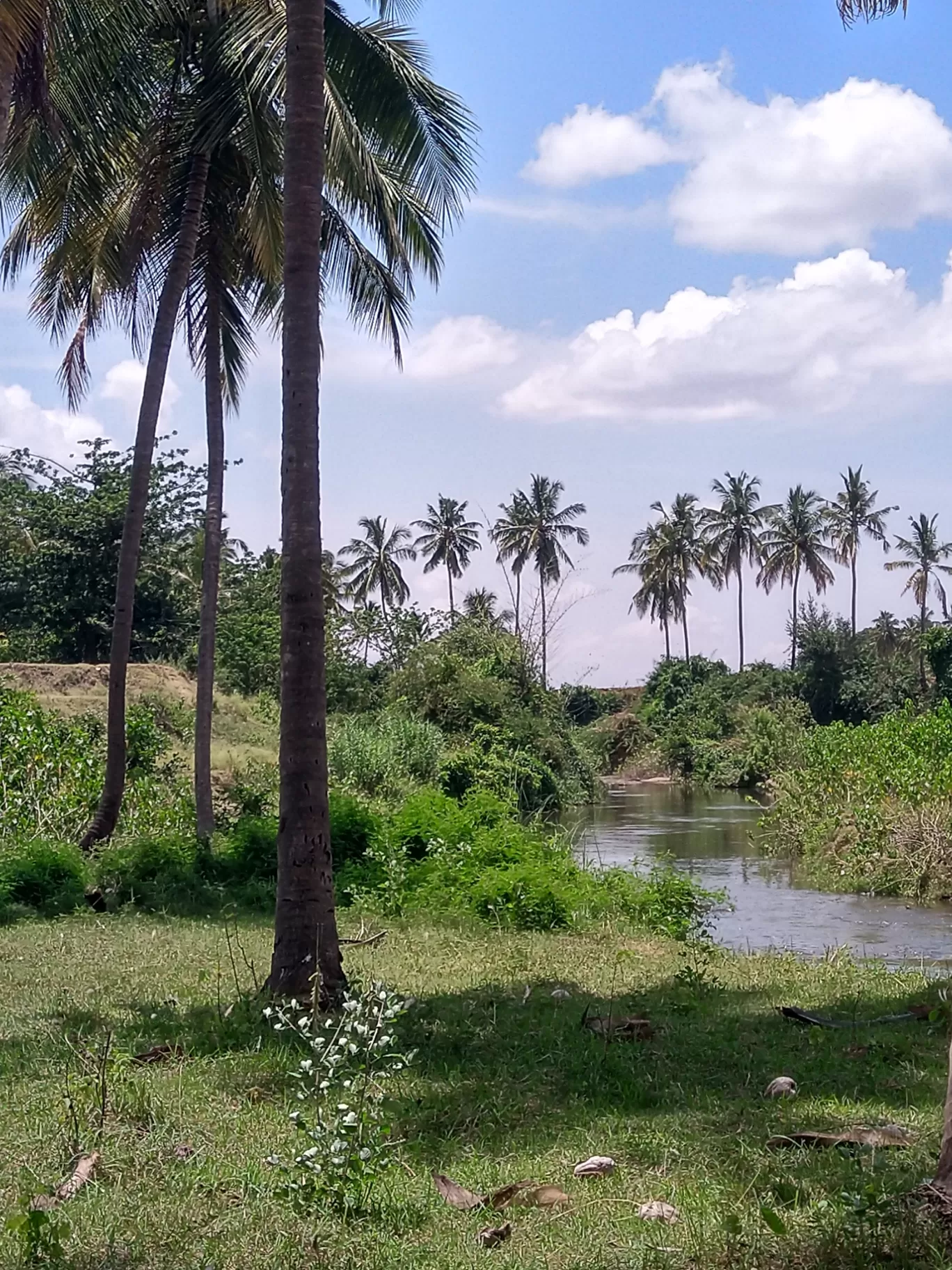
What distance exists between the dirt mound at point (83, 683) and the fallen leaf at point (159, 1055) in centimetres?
1845

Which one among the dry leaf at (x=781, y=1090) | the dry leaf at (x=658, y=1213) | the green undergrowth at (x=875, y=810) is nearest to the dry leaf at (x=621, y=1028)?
the dry leaf at (x=781, y=1090)

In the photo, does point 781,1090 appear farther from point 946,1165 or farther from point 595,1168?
point 946,1165

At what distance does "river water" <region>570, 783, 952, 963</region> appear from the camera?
552 inches

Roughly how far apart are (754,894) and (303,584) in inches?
507

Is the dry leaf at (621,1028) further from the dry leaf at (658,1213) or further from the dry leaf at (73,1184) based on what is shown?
the dry leaf at (73,1184)

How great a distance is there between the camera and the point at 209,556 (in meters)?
16.2

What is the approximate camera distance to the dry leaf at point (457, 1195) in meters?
4.04

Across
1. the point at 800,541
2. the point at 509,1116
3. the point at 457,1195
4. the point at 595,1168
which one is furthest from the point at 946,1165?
the point at 800,541

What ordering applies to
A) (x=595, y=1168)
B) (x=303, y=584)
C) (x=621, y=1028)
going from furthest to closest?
(x=303, y=584)
(x=621, y=1028)
(x=595, y=1168)

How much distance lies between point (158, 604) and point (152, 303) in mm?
17212

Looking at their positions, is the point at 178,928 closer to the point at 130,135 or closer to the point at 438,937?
the point at 438,937

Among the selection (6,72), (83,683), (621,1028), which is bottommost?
(621,1028)

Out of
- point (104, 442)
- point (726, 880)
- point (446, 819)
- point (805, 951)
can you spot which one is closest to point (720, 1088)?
point (805, 951)

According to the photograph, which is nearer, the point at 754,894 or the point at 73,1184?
the point at 73,1184
